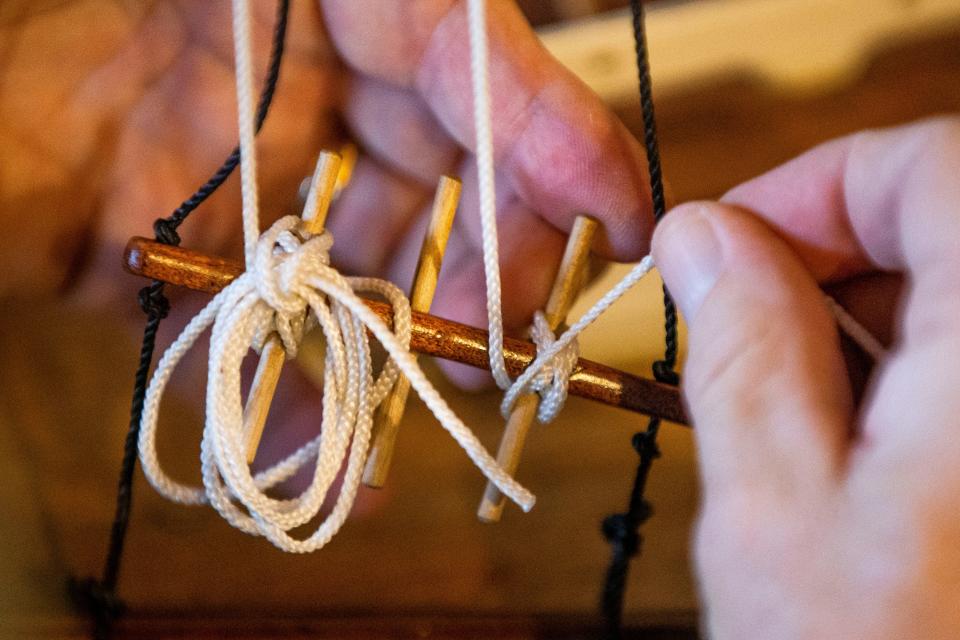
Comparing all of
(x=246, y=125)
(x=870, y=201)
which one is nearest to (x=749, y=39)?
(x=870, y=201)

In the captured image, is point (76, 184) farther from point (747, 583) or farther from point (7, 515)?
point (747, 583)

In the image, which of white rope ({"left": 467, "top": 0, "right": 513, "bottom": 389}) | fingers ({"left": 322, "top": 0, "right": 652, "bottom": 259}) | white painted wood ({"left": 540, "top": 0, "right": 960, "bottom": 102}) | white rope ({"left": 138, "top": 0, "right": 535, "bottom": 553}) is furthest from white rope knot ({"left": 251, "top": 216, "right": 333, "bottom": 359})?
white painted wood ({"left": 540, "top": 0, "right": 960, "bottom": 102})

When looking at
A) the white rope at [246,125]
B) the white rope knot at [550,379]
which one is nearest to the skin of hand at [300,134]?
the white rope knot at [550,379]

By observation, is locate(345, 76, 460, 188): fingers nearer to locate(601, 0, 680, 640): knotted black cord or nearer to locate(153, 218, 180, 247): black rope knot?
locate(601, 0, 680, 640): knotted black cord

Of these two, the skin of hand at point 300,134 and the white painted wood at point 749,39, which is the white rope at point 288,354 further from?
the white painted wood at point 749,39

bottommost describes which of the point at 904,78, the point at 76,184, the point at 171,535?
the point at 171,535

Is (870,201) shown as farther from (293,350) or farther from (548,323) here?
(293,350)

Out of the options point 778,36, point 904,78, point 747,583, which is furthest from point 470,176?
point 904,78
